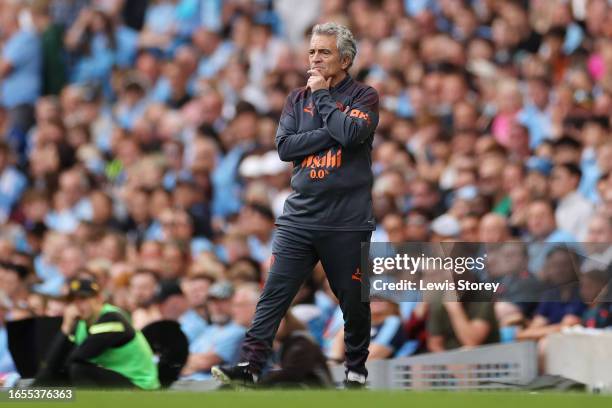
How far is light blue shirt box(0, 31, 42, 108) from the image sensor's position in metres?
19.1

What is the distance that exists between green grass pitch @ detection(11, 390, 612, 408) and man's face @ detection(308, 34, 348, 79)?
1872 millimetres

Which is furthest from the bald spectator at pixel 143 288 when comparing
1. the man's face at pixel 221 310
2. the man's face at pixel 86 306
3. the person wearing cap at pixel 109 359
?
the person wearing cap at pixel 109 359

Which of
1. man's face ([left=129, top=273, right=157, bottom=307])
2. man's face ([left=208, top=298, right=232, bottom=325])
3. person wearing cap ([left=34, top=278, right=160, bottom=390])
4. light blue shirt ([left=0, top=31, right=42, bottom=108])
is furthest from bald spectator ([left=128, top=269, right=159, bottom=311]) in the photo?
light blue shirt ([left=0, top=31, right=42, bottom=108])

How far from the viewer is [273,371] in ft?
30.1

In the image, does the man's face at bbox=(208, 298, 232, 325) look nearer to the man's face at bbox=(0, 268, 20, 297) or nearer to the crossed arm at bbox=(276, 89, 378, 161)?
the man's face at bbox=(0, 268, 20, 297)

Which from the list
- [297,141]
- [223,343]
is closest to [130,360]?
[223,343]

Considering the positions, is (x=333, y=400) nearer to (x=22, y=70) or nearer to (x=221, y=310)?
(x=221, y=310)

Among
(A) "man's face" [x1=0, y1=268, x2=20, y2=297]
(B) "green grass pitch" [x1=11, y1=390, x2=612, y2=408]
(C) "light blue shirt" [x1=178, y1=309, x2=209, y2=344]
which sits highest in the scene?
(A) "man's face" [x1=0, y1=268, x2=20, y2=297]

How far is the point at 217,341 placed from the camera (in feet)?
37.1

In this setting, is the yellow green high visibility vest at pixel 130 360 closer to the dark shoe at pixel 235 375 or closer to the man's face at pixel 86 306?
the man's face at pixel 86 306

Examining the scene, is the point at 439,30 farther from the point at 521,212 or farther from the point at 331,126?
the point at 331,126

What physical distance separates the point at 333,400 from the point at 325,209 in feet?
5.20

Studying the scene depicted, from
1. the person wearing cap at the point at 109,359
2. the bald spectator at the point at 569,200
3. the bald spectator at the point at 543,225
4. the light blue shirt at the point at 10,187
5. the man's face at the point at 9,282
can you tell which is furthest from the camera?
the light blue shirt at the point at 10,187

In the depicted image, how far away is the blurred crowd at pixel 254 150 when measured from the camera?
463 inches
